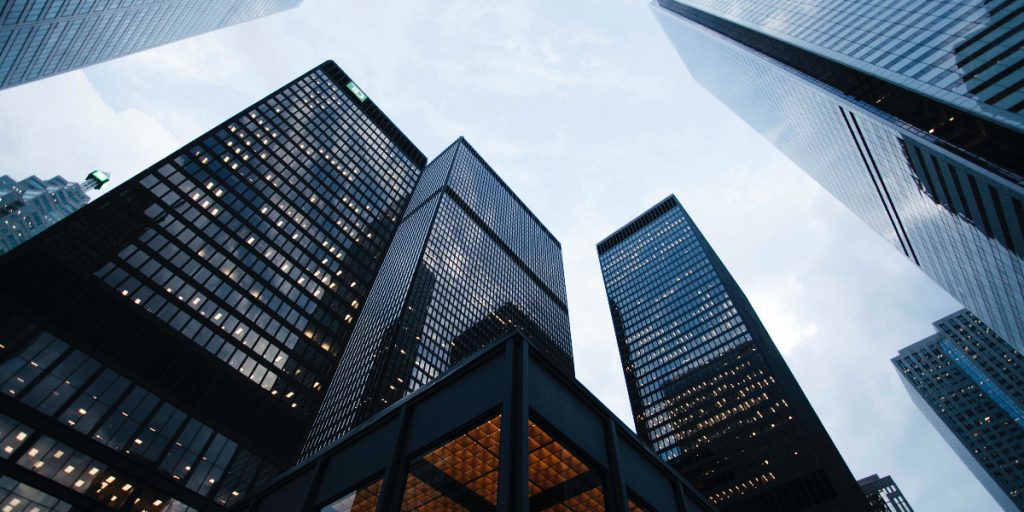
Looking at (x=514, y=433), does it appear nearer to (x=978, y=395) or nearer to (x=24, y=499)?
(x=24, y=499)

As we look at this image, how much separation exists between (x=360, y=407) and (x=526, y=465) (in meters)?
74.7

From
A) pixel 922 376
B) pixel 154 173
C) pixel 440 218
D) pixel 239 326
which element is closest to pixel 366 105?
pixel 440 218

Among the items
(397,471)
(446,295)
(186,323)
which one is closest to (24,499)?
(186,323)

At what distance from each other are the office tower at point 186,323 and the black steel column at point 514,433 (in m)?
46.0

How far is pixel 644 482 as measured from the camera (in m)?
17.7

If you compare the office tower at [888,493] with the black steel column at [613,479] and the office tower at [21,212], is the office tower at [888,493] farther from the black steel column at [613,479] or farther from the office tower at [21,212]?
the office tower at [21,212]

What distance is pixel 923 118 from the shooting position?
59781 mm

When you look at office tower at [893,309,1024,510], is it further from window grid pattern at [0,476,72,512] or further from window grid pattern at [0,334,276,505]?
window grid pattern at [0,476,72,512]

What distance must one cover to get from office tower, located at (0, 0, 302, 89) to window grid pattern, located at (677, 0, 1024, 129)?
104 meters

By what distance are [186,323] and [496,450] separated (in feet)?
194

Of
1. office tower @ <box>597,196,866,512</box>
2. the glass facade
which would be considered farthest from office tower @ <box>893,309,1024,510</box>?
the glass facade

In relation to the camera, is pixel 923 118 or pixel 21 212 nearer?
pixel 923 118

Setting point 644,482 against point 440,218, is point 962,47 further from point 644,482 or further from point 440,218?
point 440,218

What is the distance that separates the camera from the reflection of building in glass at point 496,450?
14367 millimetres
